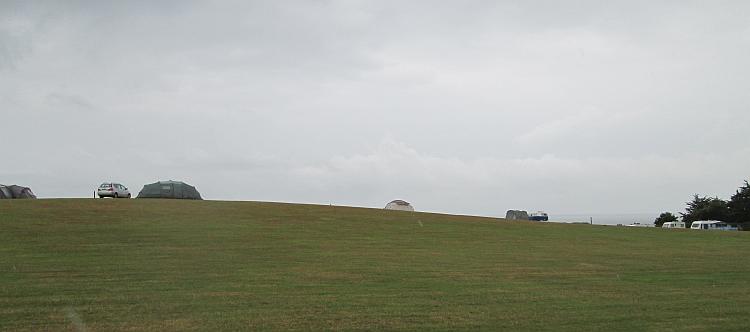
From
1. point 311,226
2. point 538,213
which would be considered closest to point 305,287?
point 311,226

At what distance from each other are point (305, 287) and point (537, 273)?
842 centimetres

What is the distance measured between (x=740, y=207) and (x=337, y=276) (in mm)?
66132

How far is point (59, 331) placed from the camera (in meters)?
12.9

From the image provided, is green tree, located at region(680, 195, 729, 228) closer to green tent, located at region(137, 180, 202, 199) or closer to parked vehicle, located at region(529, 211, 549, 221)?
parked vehicle, located at region(529, 211, 549, 221)

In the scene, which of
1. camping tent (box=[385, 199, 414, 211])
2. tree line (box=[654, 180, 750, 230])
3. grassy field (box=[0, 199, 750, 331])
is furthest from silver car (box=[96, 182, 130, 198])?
tree line (box=[654, 180, 750, 230])

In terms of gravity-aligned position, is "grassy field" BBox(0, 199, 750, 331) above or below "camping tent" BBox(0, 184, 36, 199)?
below

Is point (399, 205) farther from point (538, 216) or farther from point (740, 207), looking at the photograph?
point (740, 207)

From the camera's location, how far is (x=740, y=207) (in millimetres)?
72750

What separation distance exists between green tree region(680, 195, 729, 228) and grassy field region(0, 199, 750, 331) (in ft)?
141

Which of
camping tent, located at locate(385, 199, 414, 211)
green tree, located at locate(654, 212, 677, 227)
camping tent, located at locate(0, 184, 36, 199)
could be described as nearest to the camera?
camping tent, located at locate(0, 184, 36, 199)

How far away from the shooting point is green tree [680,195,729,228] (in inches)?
2979

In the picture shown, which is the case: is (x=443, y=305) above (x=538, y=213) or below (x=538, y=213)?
below

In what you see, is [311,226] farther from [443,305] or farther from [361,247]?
[443,305]

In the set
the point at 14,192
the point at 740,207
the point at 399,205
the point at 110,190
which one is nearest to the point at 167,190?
the point at 110,190
